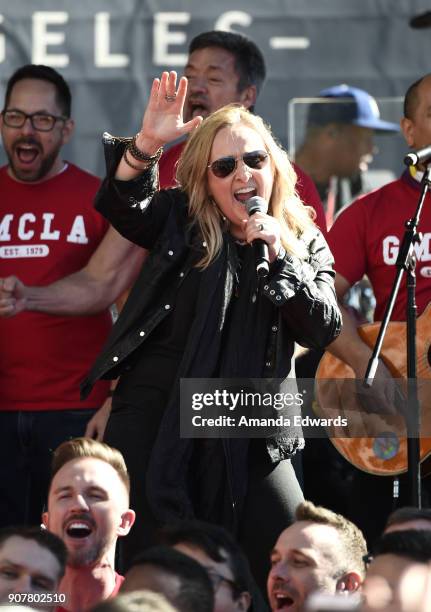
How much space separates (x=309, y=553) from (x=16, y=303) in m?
1.61

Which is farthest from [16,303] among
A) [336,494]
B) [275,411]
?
[336,494]

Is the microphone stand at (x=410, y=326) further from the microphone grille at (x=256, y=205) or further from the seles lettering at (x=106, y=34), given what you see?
the seles lettering at (x=106, y=34)

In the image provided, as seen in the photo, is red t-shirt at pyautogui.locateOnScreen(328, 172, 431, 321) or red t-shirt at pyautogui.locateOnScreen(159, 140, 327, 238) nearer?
red t-shirt at pyautogui.locateOnScreen(159, 140, 327, 238)

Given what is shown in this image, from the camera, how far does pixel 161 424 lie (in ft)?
15.5

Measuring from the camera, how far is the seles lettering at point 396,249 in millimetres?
5867

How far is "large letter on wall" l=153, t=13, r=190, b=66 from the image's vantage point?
7.32 metres

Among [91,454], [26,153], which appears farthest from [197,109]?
[91,454]

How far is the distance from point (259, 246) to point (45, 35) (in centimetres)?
320

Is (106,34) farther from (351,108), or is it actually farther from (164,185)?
(164,185)

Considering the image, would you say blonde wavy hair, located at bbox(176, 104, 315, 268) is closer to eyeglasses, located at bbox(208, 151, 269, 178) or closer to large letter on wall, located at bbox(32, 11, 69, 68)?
eyeglasses, located at bbox(208, 151, 269, 178)

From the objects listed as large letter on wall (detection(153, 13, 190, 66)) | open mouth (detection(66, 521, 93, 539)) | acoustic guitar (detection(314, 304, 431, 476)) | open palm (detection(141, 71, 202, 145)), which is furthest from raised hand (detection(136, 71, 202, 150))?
large letter on wall (detection(153, 13, 190, 66))

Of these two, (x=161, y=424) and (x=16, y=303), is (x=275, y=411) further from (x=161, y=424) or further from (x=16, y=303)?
(x=16, y=303)

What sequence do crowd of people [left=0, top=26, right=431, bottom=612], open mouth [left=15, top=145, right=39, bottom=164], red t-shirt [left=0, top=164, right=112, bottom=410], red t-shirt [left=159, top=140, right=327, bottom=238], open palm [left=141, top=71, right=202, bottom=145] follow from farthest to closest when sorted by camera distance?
open mouth [left=15, top=145, right=39, bottom=164] → red t-shirt [left=0, top=164, right=112, bottom=410] → red t-shirt [left=159, top=140, right=327, bottom=238] → open palm [left=141, top=71, right=202, bottom=145] → crowd of people [left=0, top=26, right=431, bottom=612]

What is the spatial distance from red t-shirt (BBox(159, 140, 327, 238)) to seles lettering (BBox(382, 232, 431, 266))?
306 millimetres
